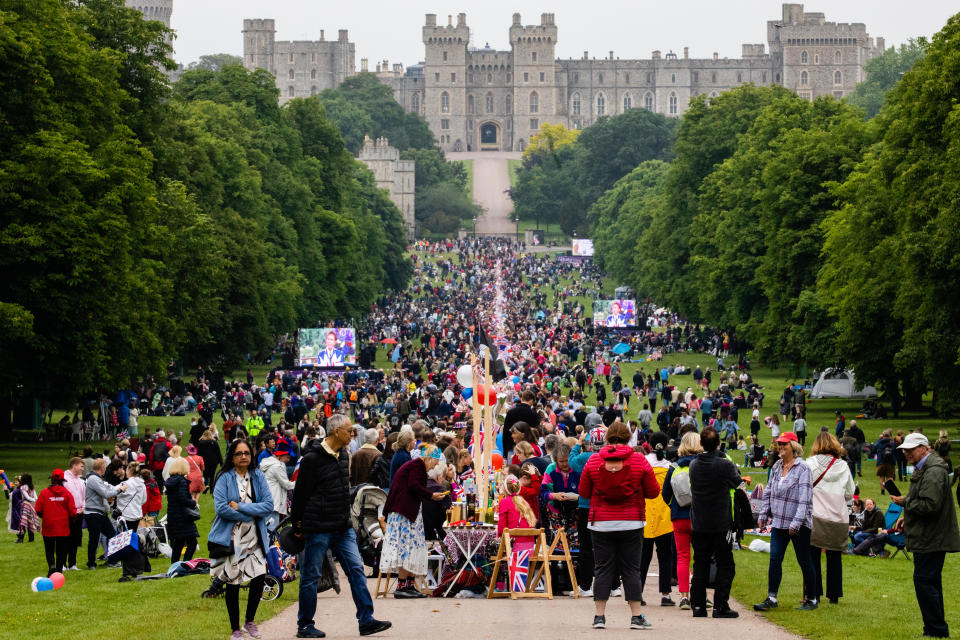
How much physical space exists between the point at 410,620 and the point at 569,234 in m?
126

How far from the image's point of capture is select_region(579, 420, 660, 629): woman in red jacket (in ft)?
41.0

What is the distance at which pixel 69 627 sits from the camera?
1305 cm

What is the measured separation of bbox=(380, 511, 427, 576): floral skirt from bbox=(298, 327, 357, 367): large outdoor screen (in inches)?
1342

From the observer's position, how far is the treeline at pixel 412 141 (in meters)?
140

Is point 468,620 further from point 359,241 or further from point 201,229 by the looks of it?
point 359,241

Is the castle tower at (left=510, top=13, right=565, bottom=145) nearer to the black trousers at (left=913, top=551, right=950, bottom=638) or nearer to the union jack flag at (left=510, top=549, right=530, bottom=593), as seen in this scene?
the union jack flag at (left=510, top=549, right=530, bottom=593)

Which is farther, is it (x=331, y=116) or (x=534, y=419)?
(x=331, y=116)

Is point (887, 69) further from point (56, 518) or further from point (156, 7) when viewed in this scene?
point (56, 518)

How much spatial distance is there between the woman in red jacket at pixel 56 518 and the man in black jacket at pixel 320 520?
18.8ft

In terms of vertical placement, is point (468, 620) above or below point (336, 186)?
below

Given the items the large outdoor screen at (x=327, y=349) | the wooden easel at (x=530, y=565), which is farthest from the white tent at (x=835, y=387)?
the wooden easel at (x=530, y=565)

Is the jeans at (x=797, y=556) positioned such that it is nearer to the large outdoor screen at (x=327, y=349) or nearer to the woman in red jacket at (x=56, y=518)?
the woman in red jacket at (x=56, y=518)

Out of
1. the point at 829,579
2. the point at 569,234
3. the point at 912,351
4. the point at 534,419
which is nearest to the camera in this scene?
the point at 829,579

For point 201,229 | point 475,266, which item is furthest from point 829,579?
point 475,266
